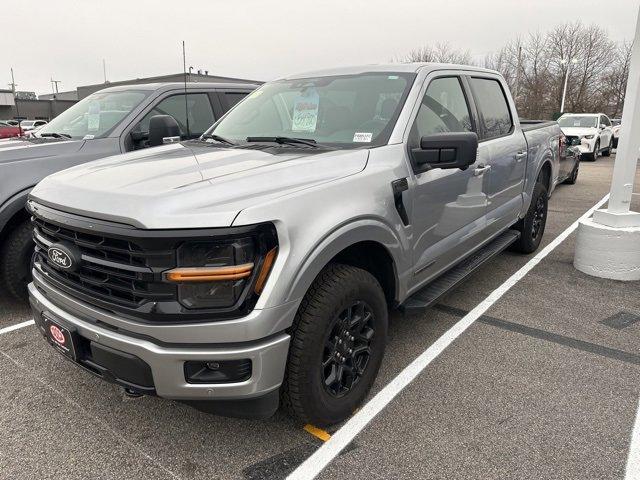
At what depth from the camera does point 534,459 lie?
7.64 feet

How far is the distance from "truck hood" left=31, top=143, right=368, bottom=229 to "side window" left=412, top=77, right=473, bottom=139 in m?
0.68

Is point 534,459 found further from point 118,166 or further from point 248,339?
point 118,166

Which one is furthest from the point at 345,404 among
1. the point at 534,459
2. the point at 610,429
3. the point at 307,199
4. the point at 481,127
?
the point at 481,127

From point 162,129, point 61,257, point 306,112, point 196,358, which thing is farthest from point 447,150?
point 162,129

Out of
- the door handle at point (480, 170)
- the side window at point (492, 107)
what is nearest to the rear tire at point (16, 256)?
the door handle at point (480, 170)

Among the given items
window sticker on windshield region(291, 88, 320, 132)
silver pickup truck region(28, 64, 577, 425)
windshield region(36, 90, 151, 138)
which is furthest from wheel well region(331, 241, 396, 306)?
windshield region(36, 90, 151, 138)

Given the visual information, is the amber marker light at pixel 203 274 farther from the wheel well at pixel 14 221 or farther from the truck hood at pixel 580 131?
the truck hood at pixel 580 131

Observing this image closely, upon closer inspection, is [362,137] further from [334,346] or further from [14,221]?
[14,221]

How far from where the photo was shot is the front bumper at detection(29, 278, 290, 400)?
6.47ft

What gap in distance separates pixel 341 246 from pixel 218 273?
64 cm

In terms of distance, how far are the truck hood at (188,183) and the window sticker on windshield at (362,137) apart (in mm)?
218

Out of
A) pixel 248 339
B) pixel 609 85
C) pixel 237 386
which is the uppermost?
pixel 609 85

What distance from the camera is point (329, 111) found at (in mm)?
3246

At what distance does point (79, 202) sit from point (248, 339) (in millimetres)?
985
